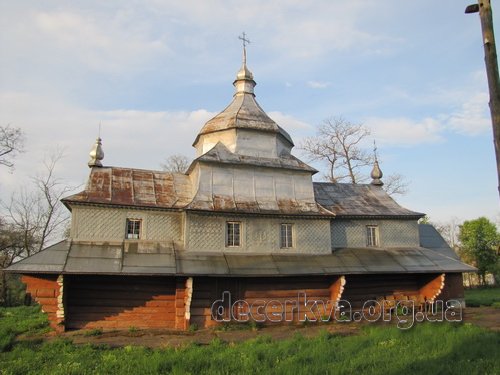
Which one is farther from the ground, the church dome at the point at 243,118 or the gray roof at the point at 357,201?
the church dome at the point at 243,118

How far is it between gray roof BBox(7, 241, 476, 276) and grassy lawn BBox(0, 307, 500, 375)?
97.9 inches

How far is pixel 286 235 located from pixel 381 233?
4.63 m

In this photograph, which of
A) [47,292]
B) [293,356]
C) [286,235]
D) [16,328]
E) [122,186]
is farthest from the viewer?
[286,235]

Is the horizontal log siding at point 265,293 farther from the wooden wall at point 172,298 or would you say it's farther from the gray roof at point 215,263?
the gray roof at point 215,263

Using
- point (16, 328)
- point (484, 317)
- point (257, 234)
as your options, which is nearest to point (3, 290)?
point (16, 328)

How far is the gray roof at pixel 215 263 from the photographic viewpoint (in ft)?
43.4

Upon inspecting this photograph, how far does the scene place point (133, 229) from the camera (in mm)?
15219

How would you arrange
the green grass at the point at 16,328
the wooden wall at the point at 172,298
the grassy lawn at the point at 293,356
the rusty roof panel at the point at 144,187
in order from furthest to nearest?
the rusty roof panel at the point at 144,187, the wooden wall at the point at 172,298, the green grass at the point at 16,328, the grassy lawn at the point at 293,356

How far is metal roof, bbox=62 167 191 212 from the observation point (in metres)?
15.1

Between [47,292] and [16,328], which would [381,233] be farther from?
[16,328]

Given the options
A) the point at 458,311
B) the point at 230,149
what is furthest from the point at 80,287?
the point at 458,311

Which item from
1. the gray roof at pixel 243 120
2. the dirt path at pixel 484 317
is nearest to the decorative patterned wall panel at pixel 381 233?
the dirt path at pixel 484 317

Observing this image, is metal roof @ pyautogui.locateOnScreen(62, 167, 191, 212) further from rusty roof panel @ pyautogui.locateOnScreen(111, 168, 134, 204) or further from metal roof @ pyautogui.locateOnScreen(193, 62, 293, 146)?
metal roof @ pyautogui.locateOnScreen(193, 62, 293, 146)

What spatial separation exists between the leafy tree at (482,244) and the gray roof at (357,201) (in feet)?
70.9
